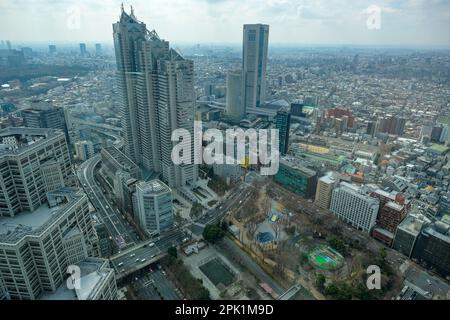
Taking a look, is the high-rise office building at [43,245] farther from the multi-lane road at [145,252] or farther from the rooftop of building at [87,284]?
the multi-lane road at [145,252]

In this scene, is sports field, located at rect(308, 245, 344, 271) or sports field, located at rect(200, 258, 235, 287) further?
sports field, located at rect(308, 245, 344, 271)

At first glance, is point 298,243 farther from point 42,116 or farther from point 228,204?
point 42,116

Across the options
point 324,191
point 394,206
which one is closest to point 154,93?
point 324,191

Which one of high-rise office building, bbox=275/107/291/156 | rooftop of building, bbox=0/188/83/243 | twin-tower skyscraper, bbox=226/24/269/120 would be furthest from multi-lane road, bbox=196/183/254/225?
twin-tower skyscraper, bbox=226/24/269/120

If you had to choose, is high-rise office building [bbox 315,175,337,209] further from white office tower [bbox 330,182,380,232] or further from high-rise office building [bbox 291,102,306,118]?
high-rise office building [bbox 291,102,306,118]
